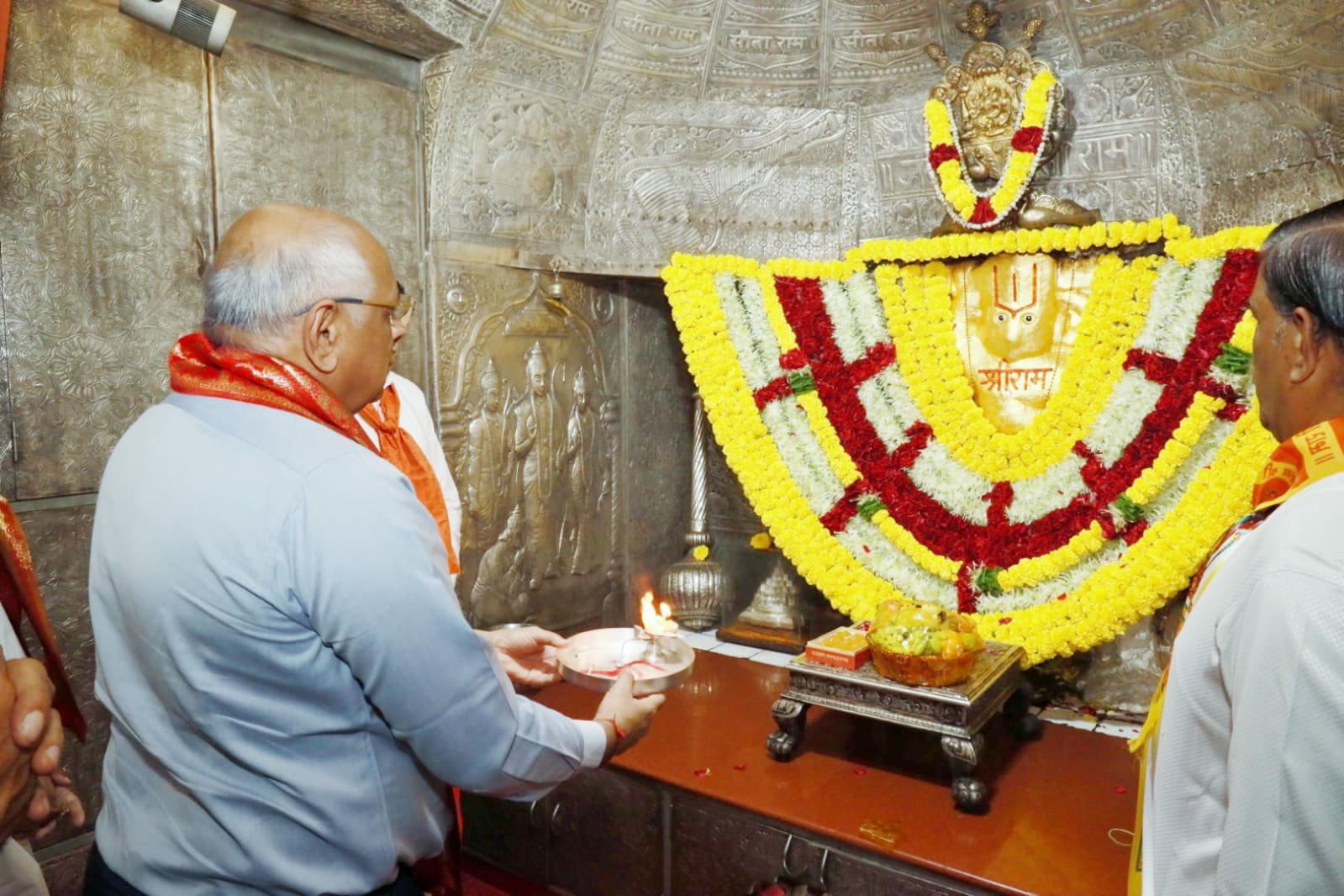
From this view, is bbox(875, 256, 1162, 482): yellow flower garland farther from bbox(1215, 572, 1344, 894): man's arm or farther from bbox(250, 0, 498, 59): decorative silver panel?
bbox(1215, 572, 1344, 894): man's arm

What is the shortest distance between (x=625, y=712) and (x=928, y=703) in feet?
4.89

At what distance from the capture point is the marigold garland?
3398mm

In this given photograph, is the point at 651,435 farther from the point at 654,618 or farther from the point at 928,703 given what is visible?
the point at 928,703

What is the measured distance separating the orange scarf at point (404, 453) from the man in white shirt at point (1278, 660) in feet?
8.14

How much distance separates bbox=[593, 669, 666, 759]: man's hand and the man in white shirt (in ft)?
3.06

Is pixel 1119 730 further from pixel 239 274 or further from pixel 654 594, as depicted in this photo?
pixel 239 274

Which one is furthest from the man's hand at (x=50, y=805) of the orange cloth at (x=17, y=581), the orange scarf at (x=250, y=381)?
the orange scarf at (x=250, y=381)

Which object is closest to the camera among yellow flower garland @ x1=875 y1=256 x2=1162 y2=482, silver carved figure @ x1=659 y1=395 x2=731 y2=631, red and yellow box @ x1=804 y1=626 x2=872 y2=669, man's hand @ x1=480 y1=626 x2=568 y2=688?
man's hand @ x1=480 y1=626 x2=568 y2=688

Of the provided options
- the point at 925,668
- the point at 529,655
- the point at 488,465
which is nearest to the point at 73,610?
the point at 488,465

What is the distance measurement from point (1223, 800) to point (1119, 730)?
2.57 metres

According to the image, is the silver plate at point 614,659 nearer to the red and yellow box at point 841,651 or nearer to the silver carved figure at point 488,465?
the red and yellow box at point 841,651

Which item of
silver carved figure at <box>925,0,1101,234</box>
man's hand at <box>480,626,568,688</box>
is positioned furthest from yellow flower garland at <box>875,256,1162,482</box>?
man's hand at <box>480,626,568,688</box>

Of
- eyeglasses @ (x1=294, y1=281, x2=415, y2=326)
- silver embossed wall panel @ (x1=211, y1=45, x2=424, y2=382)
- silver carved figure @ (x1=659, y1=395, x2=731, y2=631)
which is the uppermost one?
silver embossed wall panel @ (x1=211, y1=45, x2=424, y2=382)

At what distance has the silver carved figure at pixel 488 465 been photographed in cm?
427
